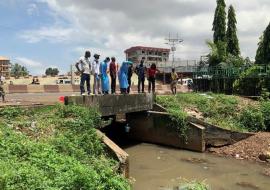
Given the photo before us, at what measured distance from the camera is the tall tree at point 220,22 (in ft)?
137

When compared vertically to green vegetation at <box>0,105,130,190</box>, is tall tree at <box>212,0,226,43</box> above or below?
above

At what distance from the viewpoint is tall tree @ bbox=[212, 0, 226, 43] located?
41.9 m

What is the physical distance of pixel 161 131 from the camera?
64.7 ft

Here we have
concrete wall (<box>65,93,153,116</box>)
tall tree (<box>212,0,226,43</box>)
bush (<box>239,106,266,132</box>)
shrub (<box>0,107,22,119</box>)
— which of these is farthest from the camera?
tall tree (<box>212,0,226,43</box>)

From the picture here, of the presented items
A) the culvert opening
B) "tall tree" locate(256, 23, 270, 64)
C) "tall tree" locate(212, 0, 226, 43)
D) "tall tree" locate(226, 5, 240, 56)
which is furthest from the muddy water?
"tall tree" locate(226, 5, 240, 56)

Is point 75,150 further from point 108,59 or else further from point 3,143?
point 108,59

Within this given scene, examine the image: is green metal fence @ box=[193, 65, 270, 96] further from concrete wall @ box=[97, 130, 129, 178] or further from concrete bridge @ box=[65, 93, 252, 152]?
concrete wall @ box=[97, 130, 129, 178]

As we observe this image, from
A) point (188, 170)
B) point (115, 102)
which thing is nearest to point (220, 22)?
point (115, 102)

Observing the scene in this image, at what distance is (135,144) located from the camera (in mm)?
20297

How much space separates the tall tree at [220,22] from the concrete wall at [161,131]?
76.4 ft

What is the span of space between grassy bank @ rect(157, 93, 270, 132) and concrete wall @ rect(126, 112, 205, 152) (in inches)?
29.7

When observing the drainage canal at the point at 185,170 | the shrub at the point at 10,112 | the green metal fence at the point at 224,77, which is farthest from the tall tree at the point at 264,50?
the shrub at the point at 10,112

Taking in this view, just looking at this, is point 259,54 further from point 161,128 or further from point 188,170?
point 188,170

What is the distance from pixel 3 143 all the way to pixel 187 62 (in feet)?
176
